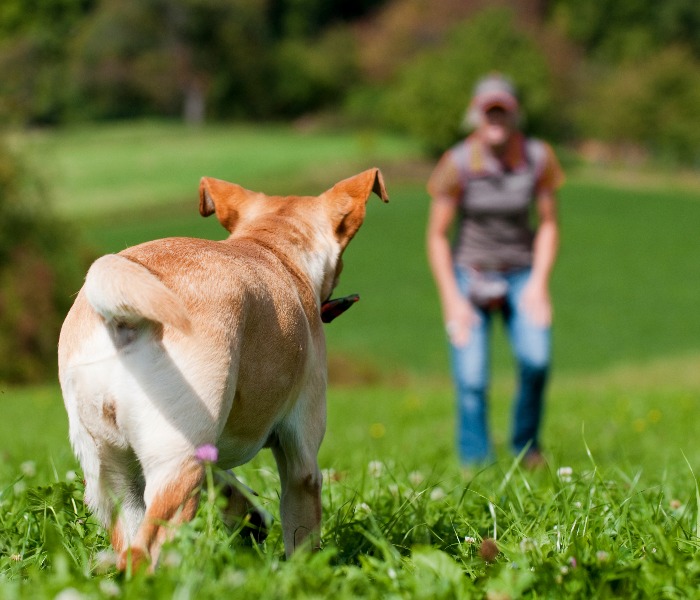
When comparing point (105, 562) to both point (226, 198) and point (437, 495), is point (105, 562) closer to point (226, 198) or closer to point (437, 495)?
point (226, 198)

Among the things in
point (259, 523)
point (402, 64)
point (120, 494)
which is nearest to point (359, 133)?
point (402, 64)

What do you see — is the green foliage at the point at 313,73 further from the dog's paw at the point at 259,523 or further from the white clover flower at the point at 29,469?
the dog's paw at the point at 259,523

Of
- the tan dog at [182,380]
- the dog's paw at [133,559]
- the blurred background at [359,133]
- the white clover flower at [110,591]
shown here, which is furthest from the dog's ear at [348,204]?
the blurred background at [359,133]

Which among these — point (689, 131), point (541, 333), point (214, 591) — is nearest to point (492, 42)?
point (689, 131)

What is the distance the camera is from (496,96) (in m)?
6.35

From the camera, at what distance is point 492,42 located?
6944 cm

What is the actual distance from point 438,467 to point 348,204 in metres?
2.80

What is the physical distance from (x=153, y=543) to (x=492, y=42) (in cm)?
7055

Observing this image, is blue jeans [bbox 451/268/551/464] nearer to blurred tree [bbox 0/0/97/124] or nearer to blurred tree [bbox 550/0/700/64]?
blurred tree [bbox 0/0/97/124]

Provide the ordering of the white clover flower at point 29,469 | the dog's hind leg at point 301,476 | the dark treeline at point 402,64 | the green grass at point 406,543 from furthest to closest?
the dark treeline at point 402,64
the white clover flower at point 29,469
the dog's hind leg at point 301,476
the green grass at point 406,543

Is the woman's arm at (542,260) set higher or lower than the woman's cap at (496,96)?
lower

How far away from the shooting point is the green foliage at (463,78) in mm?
62500

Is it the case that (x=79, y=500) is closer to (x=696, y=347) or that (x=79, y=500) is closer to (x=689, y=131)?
(x=696, y=347)

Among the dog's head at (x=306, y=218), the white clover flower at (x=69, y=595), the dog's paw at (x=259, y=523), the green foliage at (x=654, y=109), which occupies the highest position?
the dog's head at (x=306, y=218)
